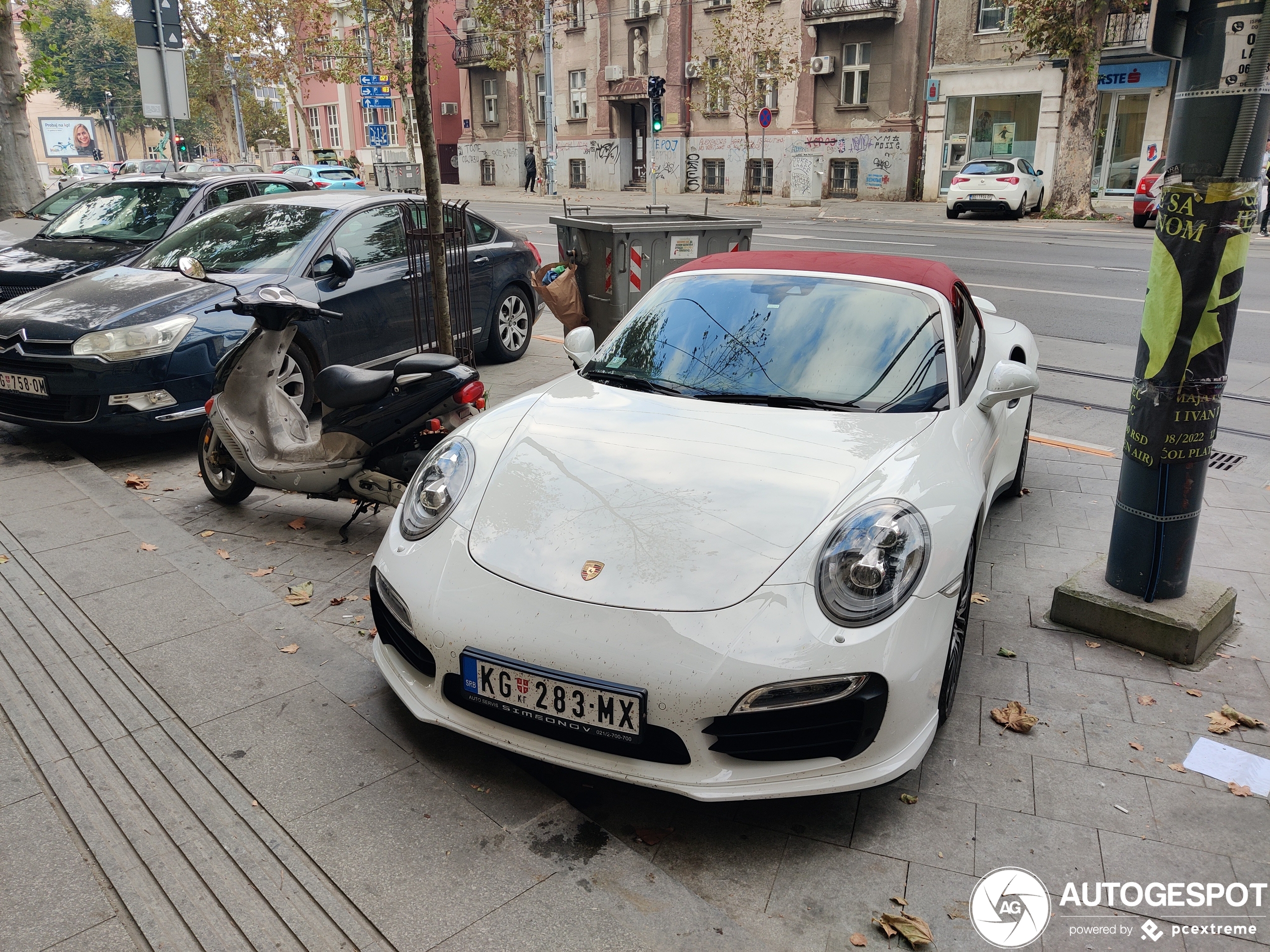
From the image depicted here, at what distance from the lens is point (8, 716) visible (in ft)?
10.7

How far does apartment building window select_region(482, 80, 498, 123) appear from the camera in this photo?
47875 millimetres

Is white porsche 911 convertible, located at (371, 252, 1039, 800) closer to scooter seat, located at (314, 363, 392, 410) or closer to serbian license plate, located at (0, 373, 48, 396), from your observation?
scooter seat, located at (314, 363, 392, 410)

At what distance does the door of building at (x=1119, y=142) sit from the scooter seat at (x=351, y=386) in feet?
93.2

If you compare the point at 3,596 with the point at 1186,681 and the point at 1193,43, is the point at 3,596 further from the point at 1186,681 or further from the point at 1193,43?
the point at 1193,43

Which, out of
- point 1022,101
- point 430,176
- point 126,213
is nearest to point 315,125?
point 1022,101

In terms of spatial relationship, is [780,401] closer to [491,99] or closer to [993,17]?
[993,17]

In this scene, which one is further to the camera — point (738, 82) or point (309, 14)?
point (309, 14)

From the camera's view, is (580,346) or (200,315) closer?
(580,346)

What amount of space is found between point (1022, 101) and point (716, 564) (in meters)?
31.2

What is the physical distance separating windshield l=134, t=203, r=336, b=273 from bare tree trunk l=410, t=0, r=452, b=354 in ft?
3.56

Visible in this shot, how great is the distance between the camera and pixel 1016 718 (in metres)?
3.42

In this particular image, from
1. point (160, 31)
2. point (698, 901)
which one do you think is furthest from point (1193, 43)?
point (160, 31)

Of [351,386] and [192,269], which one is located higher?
[192,269]

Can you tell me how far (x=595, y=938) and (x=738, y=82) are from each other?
35952 millimetres
